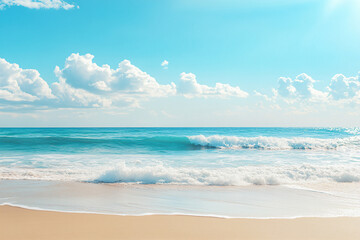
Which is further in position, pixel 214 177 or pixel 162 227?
pixel 214 177

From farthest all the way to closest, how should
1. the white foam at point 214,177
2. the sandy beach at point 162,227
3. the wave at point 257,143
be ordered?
the wave at point 257,143 → the white foam at point 214,177 → the sandy beach at point 162,227

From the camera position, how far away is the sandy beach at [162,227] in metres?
4.20

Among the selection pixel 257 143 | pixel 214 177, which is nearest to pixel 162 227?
pixel 214 177

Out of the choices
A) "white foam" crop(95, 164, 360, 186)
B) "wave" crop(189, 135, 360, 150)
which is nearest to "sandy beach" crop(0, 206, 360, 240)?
"white foam" crop(95, 164, 360, 186)

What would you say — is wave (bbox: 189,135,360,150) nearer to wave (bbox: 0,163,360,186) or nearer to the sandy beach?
wave (bbox: 0,163,360,186)

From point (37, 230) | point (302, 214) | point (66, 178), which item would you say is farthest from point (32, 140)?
point (302, 214)

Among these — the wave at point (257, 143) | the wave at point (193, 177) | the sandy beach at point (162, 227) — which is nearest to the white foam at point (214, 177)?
the wave at point (193, 177)

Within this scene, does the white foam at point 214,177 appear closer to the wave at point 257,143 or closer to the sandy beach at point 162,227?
the sandy beach at point 162,227

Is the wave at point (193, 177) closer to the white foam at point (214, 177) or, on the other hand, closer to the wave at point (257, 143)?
the white foam at point (214, 177)

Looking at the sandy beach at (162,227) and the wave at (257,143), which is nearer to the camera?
the sandy beach at (162,227)

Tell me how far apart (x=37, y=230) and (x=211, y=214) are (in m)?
3.01

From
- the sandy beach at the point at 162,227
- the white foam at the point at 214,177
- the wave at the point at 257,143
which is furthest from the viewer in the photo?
the wave at the point at 257,143

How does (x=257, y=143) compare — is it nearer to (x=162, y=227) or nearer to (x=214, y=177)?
(x=214, y=177)

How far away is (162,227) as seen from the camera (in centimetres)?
458
